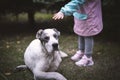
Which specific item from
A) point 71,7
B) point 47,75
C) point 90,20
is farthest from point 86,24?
Result: point 47,75

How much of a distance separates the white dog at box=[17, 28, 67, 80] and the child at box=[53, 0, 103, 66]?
0.13 m

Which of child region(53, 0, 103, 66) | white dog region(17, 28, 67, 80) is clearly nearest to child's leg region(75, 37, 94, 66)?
child region(53, 0, 103, 66)

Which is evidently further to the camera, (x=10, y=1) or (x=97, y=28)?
(x=10, y=1)

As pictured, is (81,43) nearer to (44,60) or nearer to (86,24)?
(86,24)

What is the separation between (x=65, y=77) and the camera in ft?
4.45

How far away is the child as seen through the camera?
143cm

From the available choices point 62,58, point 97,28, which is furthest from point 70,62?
point 97,28

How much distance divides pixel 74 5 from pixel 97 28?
0.15 metres

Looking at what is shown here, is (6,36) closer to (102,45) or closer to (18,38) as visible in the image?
(18,38)

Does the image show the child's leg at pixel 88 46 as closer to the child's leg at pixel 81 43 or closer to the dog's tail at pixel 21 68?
the child's leg at pixel 81 43

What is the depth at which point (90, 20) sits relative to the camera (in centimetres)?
144

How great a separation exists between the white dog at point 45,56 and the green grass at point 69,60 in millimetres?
53

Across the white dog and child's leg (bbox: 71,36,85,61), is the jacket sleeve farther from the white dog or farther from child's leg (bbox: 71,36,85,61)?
child's leg (bbox: 71,36,85,61)

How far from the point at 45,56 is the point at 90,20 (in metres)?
0.23
